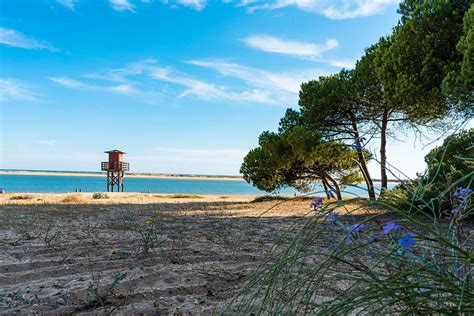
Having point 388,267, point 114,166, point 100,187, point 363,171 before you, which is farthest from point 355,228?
point 100,187

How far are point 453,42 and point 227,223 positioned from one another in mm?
6658

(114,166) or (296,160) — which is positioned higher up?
(114,166)

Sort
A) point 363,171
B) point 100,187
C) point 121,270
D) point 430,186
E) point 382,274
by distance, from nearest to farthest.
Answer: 1. point 430,186
2. point 382,274
3. point 121,270
4. point 363,171
5. point 100,187

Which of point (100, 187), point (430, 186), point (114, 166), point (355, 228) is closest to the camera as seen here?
point (355, 228)

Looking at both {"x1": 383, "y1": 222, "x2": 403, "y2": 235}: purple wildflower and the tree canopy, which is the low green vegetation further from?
the tree canopy

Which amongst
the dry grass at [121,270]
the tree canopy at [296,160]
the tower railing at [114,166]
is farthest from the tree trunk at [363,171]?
the tower railing at [114,166]

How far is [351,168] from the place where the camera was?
1541 centimetres

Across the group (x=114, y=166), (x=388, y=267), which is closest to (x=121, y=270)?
(x=388, y=267)

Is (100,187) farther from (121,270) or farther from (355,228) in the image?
(355,228)

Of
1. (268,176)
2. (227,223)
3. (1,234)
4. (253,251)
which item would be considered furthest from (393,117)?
(1,234)

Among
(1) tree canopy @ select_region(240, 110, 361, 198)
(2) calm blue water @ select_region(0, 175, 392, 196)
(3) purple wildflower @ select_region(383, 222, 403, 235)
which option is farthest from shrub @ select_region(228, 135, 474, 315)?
(2) calm blue water @ select_region(0, 175, 392, 196)

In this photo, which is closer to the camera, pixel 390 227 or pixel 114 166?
pixel 390 227

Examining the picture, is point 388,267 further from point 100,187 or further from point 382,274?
point 100,187

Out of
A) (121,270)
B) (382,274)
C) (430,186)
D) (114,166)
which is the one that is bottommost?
(121,270)
